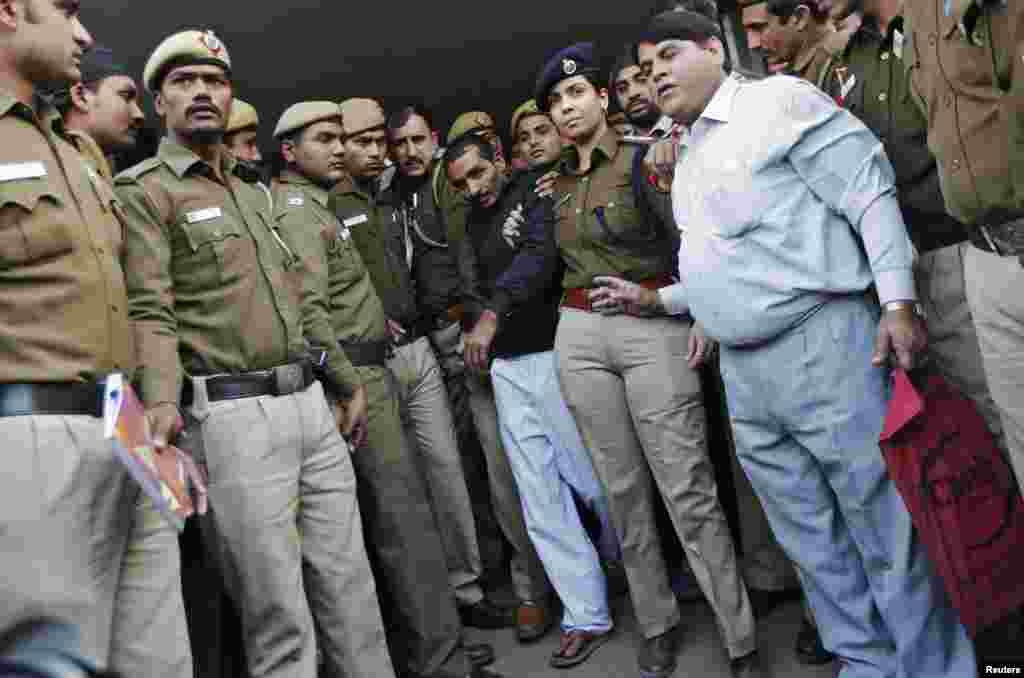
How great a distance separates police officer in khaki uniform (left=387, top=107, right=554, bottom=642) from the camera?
312cm

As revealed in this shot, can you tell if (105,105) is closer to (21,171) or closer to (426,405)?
(21,171)

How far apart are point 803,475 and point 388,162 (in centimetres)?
242

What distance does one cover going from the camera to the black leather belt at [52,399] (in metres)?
1.47

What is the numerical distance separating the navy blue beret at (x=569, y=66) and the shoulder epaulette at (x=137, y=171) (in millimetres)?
1281

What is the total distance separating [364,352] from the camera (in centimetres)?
287

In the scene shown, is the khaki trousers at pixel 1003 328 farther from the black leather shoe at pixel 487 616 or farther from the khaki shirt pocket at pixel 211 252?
the black leather shoe at pixel 487 616

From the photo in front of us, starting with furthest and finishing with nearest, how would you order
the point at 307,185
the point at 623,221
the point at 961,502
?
the point at 307,185 → the point at 623,221 → the point at 961,502

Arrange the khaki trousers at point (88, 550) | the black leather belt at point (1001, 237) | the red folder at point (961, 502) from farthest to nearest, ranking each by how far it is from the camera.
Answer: the red folder at point (961, 502) → the black leather belt at point (1001, 237) → the khaki trousers at point (88, 550)

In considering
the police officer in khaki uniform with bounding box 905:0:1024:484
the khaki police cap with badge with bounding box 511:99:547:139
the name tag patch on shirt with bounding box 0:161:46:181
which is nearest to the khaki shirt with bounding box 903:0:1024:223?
the police officer in khaki uniform with bounding box 905:0:1024:484

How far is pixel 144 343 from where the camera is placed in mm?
1896

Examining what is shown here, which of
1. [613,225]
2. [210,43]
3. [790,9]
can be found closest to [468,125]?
[613,225]

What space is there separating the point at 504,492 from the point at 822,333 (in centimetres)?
155

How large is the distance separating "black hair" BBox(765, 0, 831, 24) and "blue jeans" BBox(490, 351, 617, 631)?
1265 millimetres

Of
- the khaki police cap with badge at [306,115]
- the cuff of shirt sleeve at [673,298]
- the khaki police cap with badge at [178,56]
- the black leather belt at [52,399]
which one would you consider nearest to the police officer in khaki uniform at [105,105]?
the khaki police cap with badge at [178,56]
